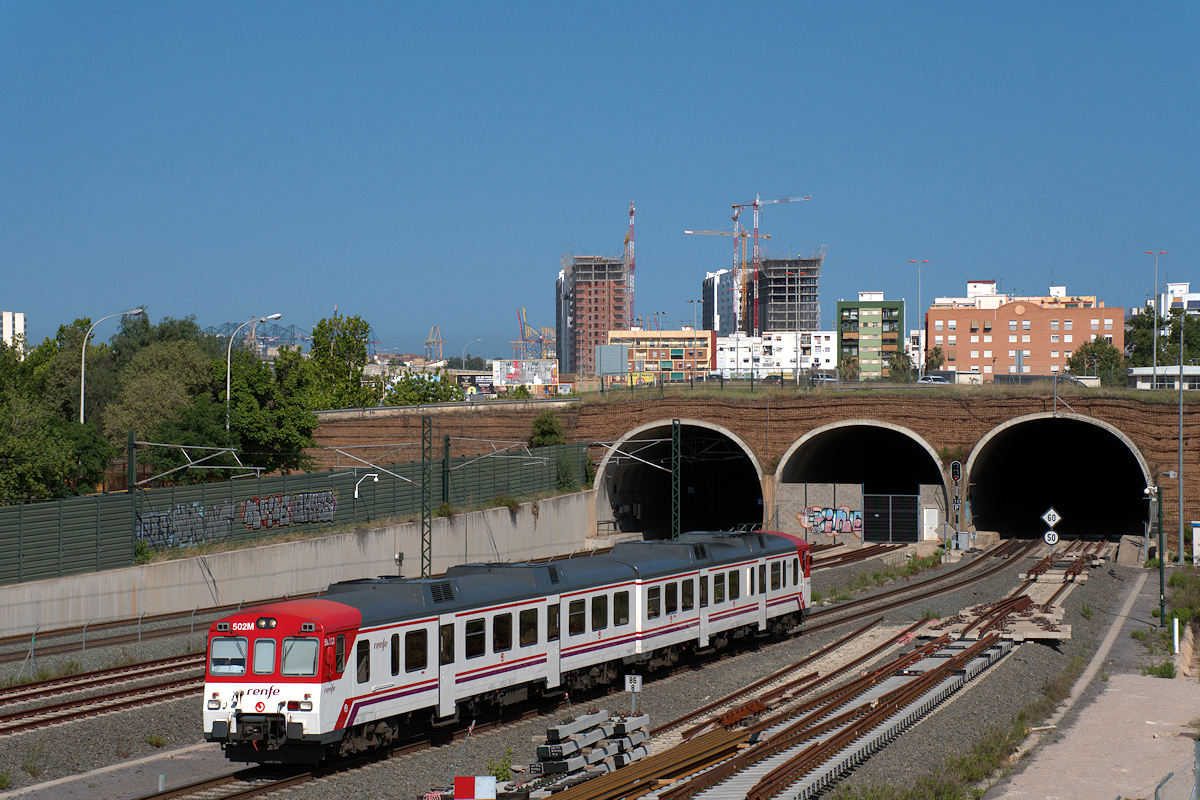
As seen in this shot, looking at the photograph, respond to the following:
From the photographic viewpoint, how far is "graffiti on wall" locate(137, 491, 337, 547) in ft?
132

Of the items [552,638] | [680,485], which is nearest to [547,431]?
[680,485]

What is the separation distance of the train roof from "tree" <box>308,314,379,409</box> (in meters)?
62.9

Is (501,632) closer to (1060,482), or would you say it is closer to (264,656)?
(264,656)

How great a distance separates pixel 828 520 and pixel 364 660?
43494 millimetres

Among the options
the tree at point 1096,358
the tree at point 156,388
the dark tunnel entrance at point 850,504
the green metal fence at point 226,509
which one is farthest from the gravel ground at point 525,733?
the tree at point 1096,358

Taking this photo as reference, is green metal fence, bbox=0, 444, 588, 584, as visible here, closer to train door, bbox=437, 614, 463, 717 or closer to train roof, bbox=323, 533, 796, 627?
train roof, bbox=323, 533, 796, 627

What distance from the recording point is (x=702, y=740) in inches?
773

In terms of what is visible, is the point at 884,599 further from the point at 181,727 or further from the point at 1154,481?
the point at 181,727

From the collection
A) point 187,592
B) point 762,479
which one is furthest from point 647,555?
point 762,479

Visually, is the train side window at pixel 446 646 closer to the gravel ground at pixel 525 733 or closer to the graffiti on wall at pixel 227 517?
the gravel ground at pixel 525 733

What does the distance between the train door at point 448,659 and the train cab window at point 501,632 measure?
964 mm

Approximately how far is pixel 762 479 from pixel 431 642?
4041 centimetres

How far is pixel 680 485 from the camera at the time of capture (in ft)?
205

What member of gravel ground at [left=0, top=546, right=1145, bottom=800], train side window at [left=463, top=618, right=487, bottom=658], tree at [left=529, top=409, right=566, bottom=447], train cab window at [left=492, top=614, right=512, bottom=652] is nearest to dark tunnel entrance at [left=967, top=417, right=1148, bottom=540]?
tree at [left=529, top=409, right=566, bottom=447]
